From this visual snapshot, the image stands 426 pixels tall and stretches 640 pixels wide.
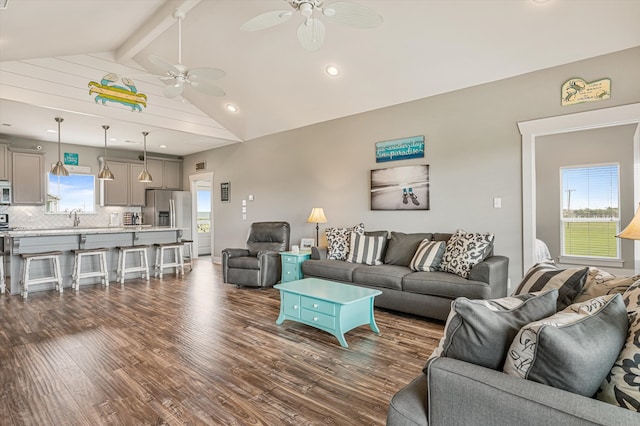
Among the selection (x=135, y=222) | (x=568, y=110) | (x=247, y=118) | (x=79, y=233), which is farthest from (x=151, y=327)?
(x=135, y=222)

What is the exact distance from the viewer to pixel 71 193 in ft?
24.6

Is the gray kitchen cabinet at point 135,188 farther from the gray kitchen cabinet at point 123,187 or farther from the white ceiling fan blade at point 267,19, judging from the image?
the white ceiling fan blade at point 267,19

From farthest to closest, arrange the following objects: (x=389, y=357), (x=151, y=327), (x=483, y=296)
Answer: (x=151, y=327)
(x=483, y=296)
(x=389, y=357)

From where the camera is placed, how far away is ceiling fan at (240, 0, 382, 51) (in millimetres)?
2340

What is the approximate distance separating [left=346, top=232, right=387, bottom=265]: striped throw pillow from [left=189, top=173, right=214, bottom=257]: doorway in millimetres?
5010

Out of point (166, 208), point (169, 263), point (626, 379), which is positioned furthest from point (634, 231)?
point (166, 208)

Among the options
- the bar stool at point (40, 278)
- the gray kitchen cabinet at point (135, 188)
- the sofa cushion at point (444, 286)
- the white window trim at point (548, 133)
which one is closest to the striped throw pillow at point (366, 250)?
the sofa cushion at point (444, 286)

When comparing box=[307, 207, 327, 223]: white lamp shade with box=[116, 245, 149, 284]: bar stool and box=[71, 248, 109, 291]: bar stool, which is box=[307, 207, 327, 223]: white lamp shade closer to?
box=[116, 245, 149, 284]: bar stool

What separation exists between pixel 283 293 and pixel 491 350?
257cm

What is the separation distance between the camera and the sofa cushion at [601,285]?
1569 millimetres

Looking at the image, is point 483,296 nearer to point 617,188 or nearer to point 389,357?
point 389,357

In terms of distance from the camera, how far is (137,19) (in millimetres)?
4145

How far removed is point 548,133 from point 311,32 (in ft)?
9.18

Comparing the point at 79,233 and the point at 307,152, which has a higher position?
the point at 307,152
